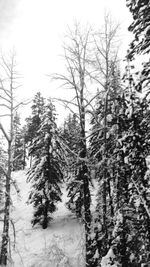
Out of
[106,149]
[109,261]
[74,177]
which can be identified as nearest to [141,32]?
[106,149]

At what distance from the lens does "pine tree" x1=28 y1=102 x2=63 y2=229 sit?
2036cm

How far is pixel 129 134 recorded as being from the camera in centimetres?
953

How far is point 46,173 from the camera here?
20953 mm

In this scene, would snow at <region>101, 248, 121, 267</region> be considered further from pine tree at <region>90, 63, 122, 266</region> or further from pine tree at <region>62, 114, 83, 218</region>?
pine tree at <region>62, 114, 83, 218</region>

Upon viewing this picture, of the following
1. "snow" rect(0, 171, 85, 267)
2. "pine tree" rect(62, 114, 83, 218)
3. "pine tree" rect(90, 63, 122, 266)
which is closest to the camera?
"pine tree" rect(90, 63, 122, 266)

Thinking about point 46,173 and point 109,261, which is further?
point 46,173

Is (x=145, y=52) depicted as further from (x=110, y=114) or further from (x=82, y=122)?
(x=110, y=114)

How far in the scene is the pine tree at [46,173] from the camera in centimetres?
2036

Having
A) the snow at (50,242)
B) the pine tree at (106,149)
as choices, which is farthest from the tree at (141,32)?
the snow at (50,242)

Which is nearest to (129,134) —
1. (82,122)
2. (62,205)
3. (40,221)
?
(82,122)

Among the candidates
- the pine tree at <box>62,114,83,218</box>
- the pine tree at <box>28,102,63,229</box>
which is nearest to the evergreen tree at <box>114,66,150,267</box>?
the pine tree at <box>62,114,83,218</box>

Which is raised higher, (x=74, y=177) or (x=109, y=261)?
(x=74, y=177)

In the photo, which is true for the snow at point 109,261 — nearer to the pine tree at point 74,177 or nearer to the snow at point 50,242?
the pine tree at point 74,177

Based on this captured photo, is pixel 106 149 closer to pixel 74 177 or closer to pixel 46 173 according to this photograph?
pixel 74 177
